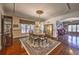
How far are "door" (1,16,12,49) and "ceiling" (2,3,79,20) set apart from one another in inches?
7.9

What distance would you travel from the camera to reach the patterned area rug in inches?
82.9

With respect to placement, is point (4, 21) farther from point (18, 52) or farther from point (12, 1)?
point (18, 52)

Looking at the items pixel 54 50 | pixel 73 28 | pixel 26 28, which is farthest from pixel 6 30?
pixel 73 28

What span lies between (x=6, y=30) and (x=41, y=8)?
83cm

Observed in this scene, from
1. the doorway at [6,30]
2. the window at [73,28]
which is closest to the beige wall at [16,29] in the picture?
the doorway at [6,30]

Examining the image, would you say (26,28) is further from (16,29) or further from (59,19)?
(59,19)

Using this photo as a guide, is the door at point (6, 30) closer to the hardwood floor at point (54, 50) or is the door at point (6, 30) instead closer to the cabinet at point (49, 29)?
the hardwood floor at point (54, 50)

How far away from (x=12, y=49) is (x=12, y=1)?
3.18ft

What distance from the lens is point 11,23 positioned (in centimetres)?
207

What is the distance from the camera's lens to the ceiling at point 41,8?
2.10 meters

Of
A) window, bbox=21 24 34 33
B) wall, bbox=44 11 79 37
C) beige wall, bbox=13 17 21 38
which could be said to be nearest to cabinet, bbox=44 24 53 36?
wall, bbox=44 11 79 37

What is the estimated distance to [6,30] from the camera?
2.07 meters

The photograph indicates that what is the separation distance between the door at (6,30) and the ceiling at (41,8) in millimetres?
200

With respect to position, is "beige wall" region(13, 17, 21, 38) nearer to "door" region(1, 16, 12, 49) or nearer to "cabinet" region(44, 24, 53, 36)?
"door" region(1, 16, 12, 49)
